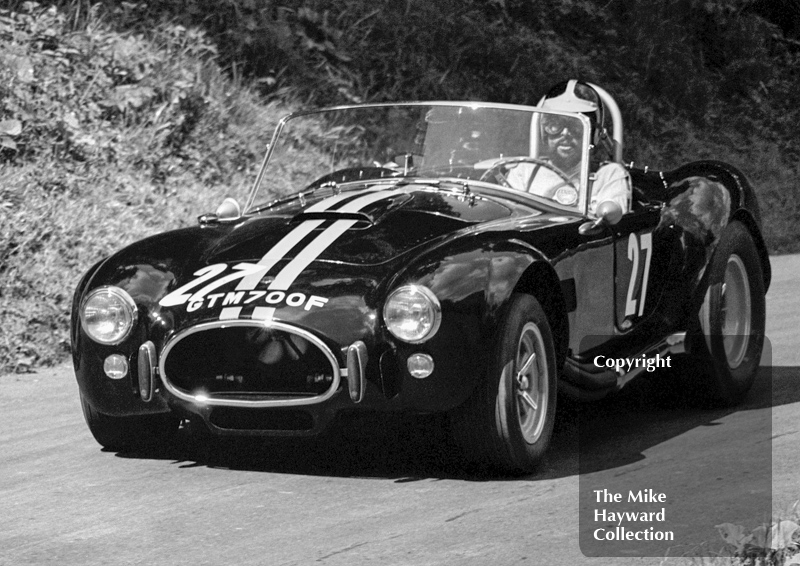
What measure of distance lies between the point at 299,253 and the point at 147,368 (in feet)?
2.28

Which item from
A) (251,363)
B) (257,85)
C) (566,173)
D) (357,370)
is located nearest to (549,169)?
(566,173)

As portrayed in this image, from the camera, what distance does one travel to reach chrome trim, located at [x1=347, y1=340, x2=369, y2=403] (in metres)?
4.79

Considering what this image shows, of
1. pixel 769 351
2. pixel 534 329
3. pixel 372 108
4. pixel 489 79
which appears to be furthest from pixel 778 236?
pixel 534 329

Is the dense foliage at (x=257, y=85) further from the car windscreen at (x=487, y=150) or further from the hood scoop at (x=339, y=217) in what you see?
the hood scoop at (x=339, y=217)

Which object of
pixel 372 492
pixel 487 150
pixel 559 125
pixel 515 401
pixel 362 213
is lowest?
pixel 372 492

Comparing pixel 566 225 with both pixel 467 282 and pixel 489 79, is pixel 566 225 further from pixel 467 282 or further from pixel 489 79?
pixel 489 79

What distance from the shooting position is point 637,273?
6.29m

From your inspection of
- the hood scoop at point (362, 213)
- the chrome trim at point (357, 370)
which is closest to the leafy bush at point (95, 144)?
the hood scoop at point (362, 213)

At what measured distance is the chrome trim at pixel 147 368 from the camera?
199 inches

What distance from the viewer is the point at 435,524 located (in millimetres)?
4398

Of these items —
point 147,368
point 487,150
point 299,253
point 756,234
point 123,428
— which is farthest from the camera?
point 756,234

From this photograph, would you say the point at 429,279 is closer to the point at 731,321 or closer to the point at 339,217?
the point at 339,217

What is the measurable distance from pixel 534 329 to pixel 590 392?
0.66 m

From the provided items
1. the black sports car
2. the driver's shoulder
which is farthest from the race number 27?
the driver's shoulder
